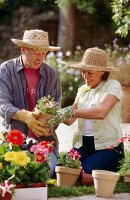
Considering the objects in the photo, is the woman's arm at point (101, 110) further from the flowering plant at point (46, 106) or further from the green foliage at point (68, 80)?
the green foliage at point (68, 80)

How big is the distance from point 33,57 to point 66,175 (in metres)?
1.08

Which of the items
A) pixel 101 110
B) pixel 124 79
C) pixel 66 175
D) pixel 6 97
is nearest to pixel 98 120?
pixel 101 110

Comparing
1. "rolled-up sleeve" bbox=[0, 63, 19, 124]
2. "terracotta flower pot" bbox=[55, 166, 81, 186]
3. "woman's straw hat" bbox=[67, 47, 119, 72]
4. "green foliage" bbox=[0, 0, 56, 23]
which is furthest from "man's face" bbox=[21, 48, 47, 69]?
"green foliage" bbox=[0, 0, 56, 23]

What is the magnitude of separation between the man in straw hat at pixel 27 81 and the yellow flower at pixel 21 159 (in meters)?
0.96

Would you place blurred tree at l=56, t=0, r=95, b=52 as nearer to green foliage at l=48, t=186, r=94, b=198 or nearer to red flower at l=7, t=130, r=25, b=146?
green foliage at l=48, t=186, r=94, b=198

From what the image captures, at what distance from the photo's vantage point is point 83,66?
5.96 m

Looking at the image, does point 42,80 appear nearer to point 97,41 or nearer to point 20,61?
point 20,61

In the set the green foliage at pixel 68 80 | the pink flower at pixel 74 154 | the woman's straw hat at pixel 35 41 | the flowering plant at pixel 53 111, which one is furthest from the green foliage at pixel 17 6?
the flowering plant at pixel 53 111

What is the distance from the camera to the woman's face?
19.7 feet

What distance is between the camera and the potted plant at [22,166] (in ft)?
15.6

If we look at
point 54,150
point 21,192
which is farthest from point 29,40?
point 21,192

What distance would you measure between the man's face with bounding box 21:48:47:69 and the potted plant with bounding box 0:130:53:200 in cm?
102

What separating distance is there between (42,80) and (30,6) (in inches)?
402

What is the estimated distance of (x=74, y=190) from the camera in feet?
17.8
